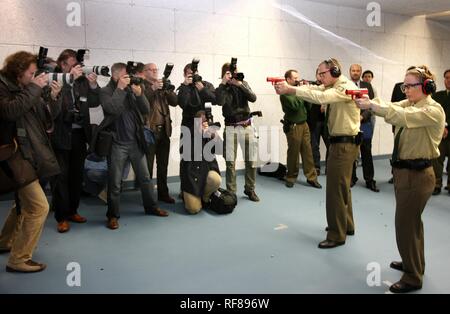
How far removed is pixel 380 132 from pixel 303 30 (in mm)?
2614

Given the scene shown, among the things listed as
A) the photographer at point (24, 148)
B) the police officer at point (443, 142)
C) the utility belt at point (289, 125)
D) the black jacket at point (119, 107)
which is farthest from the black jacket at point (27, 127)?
the police officer at point (443, 142)

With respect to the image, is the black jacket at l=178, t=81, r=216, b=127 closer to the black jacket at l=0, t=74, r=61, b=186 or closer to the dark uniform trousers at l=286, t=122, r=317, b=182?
the dark uniform trousers at l=286, t=122, r=317, b=182

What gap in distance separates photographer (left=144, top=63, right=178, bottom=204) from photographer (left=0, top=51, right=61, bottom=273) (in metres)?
1.56

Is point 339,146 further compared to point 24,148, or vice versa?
point 339,146

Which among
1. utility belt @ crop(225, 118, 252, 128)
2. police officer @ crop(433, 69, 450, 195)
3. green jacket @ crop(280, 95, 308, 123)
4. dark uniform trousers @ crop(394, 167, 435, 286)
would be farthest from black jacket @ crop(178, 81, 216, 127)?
police officer @ crop(433, 69, 450, 195)

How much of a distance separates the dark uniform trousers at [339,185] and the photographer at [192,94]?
1.61 metres

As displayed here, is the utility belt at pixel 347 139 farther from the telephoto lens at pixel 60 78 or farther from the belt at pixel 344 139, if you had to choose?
the telephoto lens at pixel 60 78

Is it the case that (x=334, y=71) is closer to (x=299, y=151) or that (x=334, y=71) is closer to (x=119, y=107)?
(x=119, y=107)

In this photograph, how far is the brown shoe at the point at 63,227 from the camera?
3.59 m

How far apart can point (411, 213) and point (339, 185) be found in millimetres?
774

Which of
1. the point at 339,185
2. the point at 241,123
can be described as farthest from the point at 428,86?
the point at 241,123

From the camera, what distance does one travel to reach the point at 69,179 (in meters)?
3.81

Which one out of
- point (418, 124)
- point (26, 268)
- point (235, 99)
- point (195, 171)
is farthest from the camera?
point (235, 99)
